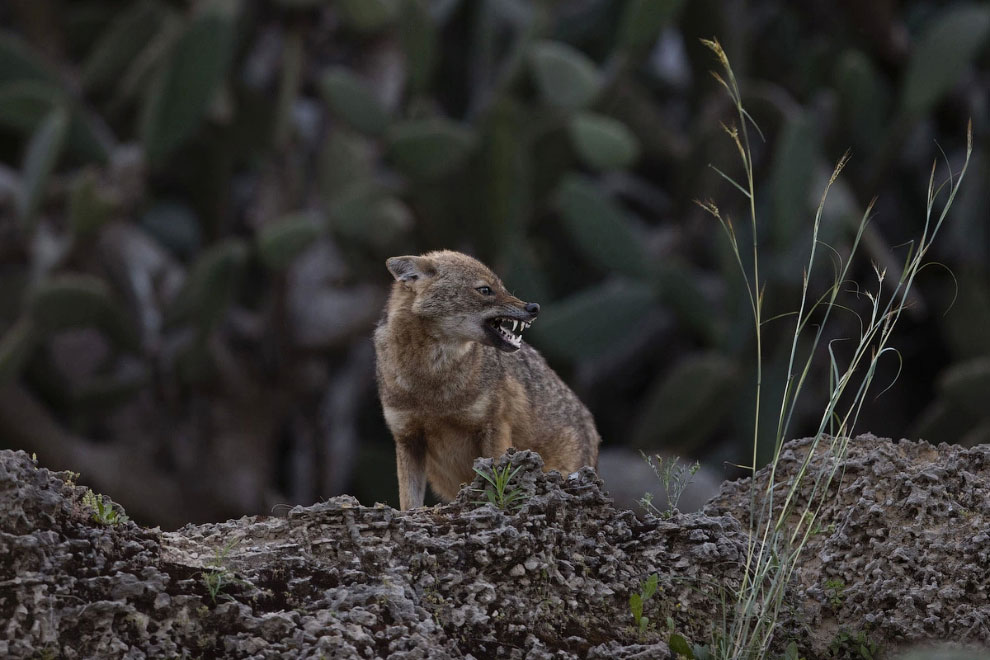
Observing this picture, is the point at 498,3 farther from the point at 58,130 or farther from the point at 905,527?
the point at 905,527

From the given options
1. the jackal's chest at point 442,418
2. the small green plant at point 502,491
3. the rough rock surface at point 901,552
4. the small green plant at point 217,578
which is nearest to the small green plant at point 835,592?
the rough rock surface at point 901,552

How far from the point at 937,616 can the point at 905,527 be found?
0.34 meters

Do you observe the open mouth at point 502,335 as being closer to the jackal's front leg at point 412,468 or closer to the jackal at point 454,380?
the jackal at point 454,380

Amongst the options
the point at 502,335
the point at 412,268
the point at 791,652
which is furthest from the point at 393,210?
the point at 791,652

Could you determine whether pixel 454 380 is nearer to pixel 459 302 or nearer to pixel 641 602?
pixel 459 302

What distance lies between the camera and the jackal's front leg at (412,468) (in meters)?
5.67

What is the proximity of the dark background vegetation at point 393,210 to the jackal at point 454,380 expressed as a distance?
5.13 metres

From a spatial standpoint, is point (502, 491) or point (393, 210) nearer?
point (502, 491)

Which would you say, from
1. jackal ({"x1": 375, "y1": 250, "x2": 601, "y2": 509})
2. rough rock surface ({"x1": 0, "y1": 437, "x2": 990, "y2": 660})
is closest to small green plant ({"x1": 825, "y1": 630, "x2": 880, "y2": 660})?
rough rock surface ({"x1": 0, "y1": 437, "x2": 990, "y2": 660})

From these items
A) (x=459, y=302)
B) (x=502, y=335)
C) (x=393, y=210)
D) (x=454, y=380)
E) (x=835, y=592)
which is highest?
(x=393, y=210)

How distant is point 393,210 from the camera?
11234mm

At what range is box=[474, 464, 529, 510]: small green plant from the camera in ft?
13.1

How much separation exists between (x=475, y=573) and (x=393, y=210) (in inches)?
301

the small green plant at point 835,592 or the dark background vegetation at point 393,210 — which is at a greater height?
the dark background vegetation at point 393,210
